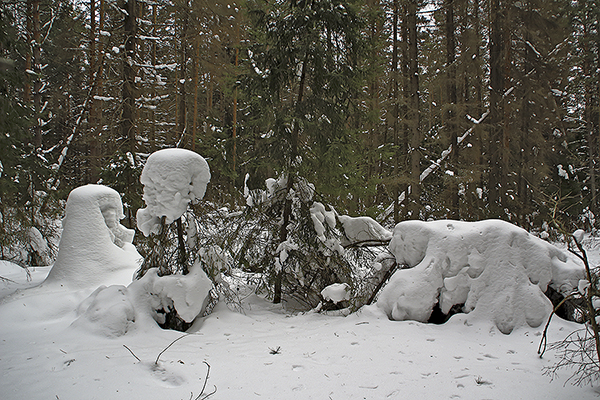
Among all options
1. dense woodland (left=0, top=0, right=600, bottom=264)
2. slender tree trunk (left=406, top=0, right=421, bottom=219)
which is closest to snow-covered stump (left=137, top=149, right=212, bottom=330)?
dense woodland (left=0, top=0, right=600, bottom=264)

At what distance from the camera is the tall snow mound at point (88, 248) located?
19.7 feet

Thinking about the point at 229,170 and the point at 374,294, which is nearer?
the point at 374,294

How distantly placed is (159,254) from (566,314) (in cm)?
592

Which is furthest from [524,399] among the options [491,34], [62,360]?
[491,34]

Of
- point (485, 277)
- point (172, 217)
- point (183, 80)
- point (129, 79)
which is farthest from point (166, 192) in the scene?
point (183, 80)

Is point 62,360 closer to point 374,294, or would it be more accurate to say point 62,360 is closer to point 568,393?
point 374,294

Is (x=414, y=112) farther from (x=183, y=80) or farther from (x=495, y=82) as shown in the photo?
(x=183, y=80)

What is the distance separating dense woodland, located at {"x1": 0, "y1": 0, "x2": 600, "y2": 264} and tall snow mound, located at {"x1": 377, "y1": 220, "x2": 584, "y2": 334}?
2.73ft

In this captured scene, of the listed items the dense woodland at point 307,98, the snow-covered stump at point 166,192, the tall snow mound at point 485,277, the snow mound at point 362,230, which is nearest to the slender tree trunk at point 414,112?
the dense woodland at point 307,98

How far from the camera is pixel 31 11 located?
1180 centimetres

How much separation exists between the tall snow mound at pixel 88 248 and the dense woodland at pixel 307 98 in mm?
1512

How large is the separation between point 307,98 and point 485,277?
412 centimetres

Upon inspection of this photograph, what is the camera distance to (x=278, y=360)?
12.4 feet

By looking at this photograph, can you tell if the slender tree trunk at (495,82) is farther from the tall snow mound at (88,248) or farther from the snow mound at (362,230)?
the tall snow mound at (88,248)
